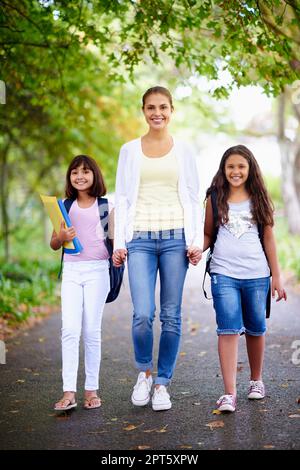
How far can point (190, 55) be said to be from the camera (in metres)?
8.70

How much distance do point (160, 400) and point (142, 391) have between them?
170 millimetres

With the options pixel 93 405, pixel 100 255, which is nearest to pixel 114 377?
pixel 93 405

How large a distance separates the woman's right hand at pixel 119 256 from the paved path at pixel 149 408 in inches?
45.2

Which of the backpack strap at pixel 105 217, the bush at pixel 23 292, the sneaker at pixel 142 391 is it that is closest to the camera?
the sneaker at pixel 142 391

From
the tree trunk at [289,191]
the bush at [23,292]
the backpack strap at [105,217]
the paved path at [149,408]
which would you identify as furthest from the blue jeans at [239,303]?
the tree trunk at [289,191]

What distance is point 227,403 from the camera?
5.20m

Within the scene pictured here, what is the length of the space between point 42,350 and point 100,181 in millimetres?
3387

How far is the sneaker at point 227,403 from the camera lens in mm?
5181

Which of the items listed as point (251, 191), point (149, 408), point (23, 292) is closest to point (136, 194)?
point (251, 191)

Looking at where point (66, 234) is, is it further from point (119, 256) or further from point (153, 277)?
point (153, 277)

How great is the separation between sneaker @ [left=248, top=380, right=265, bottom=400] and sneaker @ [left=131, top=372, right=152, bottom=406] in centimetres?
84

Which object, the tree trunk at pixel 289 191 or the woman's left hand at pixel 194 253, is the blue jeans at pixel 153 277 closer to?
the woman's left hand at pixel 194 253

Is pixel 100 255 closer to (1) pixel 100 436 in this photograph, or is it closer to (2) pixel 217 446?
(1) pixel 100 436

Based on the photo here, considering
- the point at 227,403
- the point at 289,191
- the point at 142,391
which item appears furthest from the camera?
the point at 289,191
